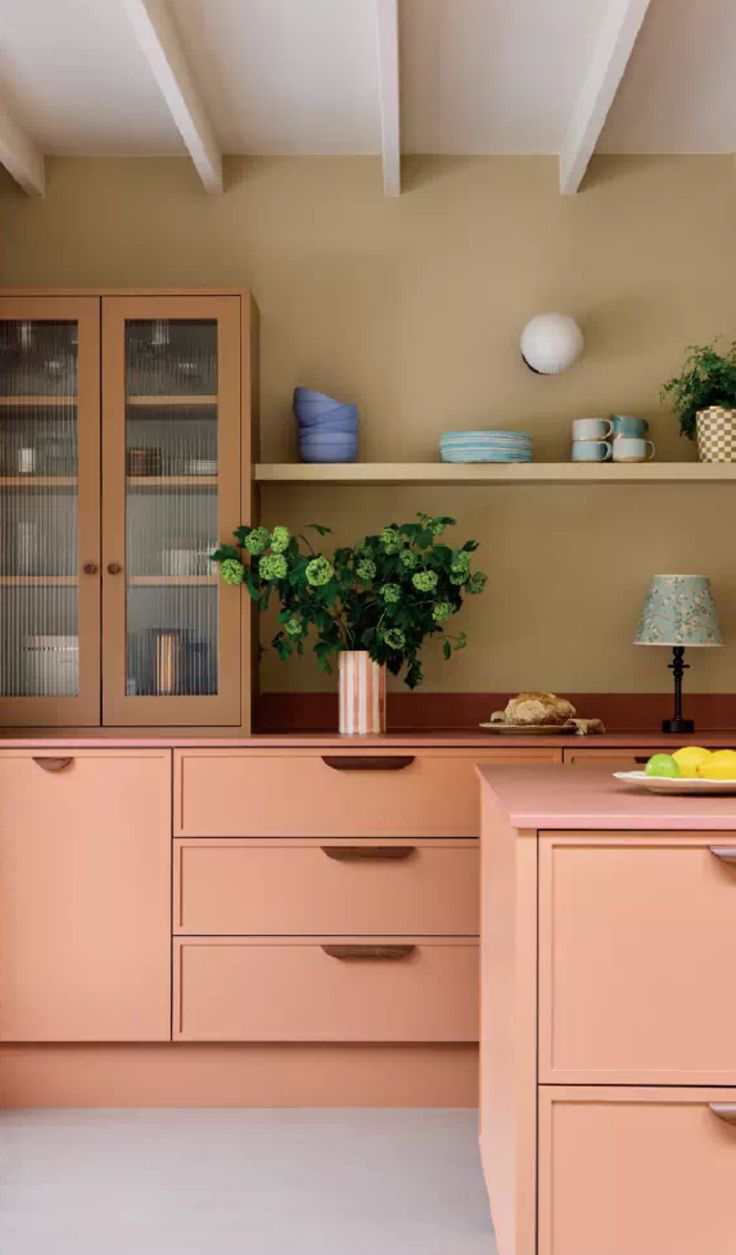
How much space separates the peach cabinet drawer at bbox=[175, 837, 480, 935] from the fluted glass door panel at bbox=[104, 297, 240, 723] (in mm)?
470

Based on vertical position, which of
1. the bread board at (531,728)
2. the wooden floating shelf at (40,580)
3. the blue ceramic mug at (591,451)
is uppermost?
the blue ceramic mug at (591,451)

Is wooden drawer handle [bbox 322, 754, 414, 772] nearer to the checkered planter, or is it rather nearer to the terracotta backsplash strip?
the terracotta backsplash strip

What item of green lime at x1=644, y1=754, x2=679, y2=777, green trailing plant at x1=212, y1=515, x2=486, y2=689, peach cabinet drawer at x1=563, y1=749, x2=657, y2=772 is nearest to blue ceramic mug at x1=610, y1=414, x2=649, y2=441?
green trailing plant at x1=212, y1=515, x2=486, y2=689

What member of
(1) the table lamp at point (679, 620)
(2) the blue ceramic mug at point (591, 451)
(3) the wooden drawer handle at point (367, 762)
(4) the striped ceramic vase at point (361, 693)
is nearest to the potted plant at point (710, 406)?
(2) the blue ceramic mug at point (591, 451)

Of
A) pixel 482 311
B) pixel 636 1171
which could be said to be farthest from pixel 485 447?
pixel 636 1171

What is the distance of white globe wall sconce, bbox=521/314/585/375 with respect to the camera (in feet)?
12.2

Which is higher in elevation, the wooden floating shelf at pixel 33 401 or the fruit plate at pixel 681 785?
the wooden floating shelf at pixel 33 401

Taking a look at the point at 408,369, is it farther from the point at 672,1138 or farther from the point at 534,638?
the point at 672,1138

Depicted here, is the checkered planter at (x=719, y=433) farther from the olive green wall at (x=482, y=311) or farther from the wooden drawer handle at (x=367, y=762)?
the wooden drawer handle at (x=367, y=762)

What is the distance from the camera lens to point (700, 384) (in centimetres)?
374

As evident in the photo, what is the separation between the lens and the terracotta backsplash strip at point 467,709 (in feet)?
12.7

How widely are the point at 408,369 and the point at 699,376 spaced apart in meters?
0.86

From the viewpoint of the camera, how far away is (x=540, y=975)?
6.49 ft

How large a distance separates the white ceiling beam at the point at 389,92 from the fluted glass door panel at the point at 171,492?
636 millimetres
